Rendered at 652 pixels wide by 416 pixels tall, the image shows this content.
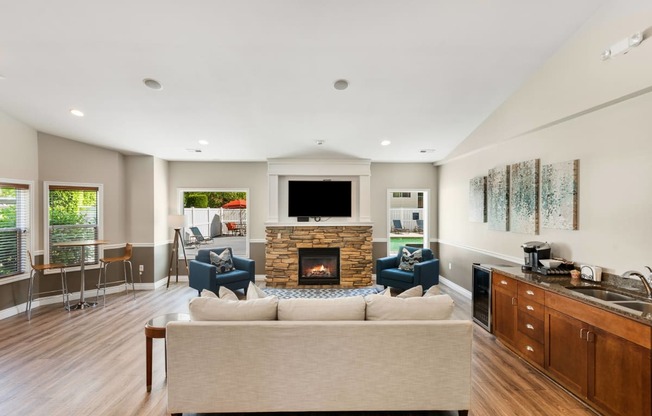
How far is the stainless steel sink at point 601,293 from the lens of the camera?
2.60 metres

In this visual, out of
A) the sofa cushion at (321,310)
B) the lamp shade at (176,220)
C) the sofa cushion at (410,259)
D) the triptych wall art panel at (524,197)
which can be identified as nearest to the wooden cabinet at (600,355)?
the triptych wall art panel at (524,197)

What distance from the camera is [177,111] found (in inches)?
174

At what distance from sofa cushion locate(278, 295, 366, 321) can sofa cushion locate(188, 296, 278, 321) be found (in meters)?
0.10

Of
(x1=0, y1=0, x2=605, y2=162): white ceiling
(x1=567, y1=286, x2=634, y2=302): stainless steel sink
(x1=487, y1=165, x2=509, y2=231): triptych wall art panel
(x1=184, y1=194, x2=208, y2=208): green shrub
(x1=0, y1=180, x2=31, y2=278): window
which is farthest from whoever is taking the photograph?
(x1=184, y1=194, x2=208, y2=208): green shrub

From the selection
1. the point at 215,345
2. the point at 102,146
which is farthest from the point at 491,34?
the point at 102,146

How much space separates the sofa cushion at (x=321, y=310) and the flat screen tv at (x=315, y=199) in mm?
4217

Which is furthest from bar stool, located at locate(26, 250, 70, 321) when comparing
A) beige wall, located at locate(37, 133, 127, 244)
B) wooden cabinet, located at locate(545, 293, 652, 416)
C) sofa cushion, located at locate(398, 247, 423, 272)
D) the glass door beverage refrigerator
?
wooden cabinet, located at locate(545, 293, 652, 416)

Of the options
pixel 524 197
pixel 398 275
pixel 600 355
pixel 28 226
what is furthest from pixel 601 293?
pixel 28 226

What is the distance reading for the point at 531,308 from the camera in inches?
123

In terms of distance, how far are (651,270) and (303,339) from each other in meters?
2.68

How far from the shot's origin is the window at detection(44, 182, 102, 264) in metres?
5.26

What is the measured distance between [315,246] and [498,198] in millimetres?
3384

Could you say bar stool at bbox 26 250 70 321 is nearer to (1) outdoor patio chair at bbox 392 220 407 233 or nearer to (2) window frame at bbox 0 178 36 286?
(2) window frame at bbox 0 178 36 286

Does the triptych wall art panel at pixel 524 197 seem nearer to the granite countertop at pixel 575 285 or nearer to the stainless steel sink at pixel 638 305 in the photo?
the granite countertop at pixel 575 285
